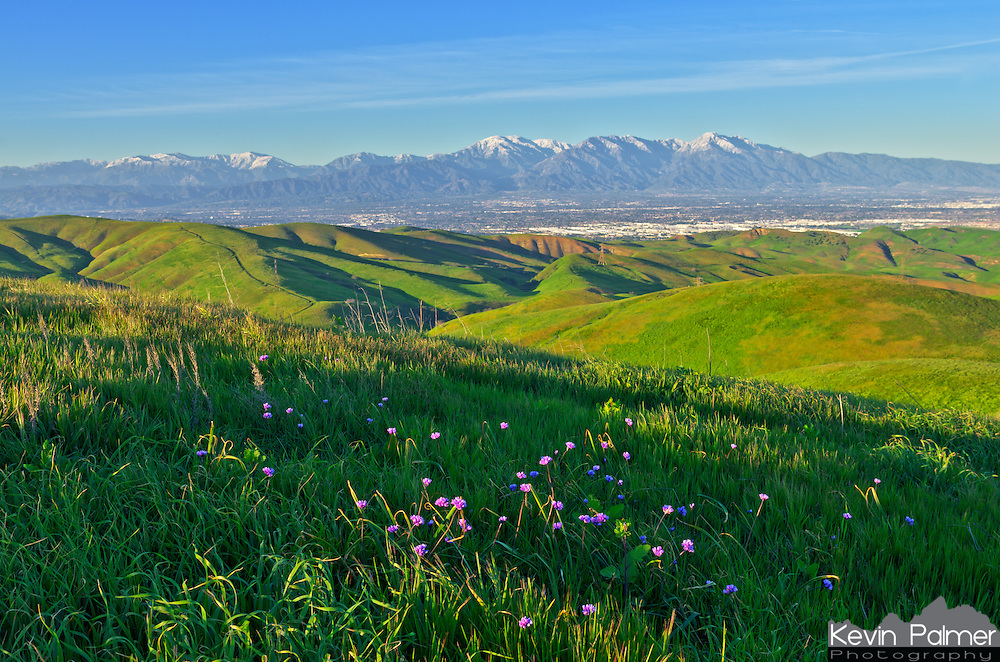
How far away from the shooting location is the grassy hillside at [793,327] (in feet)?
161

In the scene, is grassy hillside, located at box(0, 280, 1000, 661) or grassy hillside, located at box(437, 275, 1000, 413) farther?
grassy hillside, located at box(437, 275, 1000, 413)

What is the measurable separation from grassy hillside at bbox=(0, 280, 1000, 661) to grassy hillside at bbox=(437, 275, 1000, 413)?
37.2 meters

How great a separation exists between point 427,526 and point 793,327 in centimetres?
6080

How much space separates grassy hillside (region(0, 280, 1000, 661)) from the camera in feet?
7.22

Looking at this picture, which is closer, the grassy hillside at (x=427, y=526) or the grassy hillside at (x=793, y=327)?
the grassy hillside at (x=427, y=526)

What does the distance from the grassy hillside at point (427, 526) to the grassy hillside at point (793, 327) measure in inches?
1465

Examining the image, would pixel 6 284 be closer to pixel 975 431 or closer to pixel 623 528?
pixel 623 528

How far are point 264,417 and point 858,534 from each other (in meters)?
4.08

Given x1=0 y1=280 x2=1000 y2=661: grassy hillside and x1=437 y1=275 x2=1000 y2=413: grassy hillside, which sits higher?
x1=0 y1=280 x2=1000 y2=661: grassy hillside

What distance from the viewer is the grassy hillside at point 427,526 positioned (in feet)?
7.22

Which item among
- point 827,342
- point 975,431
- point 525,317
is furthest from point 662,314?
point 975,431

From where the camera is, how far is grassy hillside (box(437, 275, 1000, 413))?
49.1 m

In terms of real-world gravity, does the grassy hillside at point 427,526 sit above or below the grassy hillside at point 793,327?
above

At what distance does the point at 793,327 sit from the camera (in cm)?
5544
